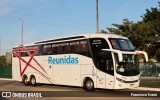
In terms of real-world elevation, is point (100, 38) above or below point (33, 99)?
above

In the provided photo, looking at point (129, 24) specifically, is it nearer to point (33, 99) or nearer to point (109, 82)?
point (109, 82)

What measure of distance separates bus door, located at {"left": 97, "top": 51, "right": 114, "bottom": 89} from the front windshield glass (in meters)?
0.42

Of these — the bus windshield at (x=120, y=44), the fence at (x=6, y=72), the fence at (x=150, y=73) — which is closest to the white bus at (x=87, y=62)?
the bus windshield at (x=120, y=44)

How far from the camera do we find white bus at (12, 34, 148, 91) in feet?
71.6

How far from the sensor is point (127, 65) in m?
22.0

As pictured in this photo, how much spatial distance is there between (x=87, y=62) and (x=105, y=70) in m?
1.77

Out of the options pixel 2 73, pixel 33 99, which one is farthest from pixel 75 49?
pixel 2 73

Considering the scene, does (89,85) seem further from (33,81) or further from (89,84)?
(33,81)

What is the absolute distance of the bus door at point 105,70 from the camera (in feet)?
71.7

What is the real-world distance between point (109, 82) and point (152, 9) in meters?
38.5

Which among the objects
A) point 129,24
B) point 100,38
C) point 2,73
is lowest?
point 2,73

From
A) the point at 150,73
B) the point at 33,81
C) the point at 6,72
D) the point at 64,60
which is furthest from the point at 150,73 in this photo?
the point at 6,72

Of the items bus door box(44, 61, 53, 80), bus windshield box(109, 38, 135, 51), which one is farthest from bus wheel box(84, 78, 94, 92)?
bus door box(44, 61, 53, 80)

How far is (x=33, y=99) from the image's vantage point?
18.3 metres
